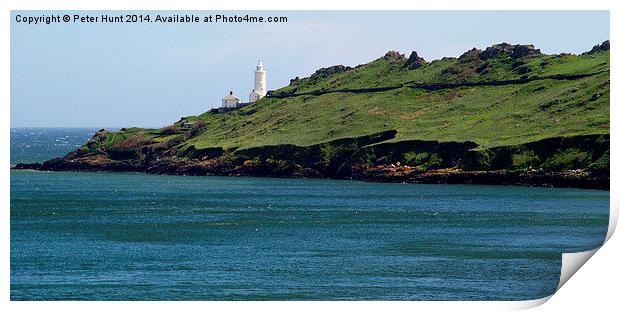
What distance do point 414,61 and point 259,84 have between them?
1699cm

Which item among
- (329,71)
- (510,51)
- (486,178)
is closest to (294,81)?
(329,71)

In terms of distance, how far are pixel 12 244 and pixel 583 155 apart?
145ft

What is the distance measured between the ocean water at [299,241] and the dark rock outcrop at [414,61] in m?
46.8

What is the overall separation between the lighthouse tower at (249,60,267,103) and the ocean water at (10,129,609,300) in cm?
4730

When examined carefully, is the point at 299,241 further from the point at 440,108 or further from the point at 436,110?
the point at 440,108

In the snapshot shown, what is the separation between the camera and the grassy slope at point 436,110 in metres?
87.9

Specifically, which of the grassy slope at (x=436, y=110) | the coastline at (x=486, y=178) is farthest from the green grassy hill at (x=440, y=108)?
the coastline at (x=486, y=178)

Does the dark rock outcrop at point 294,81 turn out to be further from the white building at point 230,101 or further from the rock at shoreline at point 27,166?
the rock at shoreline at point 27,166

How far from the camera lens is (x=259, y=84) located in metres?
125

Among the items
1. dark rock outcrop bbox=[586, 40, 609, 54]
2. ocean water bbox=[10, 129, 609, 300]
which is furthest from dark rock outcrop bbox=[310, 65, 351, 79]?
ocean water bbox=[10, 129, 609, 300]

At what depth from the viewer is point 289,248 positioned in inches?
1700

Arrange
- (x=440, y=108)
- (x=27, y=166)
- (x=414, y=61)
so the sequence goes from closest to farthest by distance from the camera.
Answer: (x=440, y=108), (x=27, y=166), (x=414, y=61)

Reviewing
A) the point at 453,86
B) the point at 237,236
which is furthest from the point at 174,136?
the point at 237,236

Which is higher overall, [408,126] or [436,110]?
[436,110]
